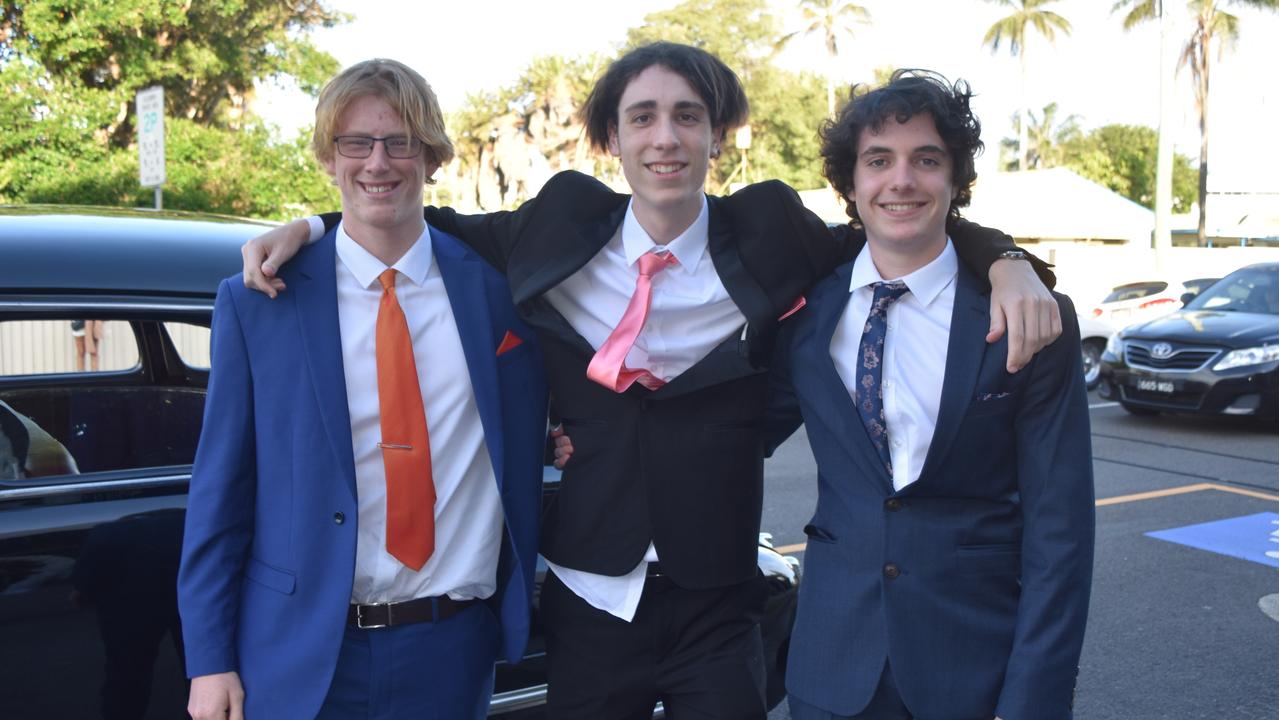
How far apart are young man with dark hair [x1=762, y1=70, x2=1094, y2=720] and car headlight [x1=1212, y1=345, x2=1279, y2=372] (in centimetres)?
885

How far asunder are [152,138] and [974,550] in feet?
26.7

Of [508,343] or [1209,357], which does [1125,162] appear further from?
[508,343]

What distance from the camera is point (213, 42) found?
15.4 m

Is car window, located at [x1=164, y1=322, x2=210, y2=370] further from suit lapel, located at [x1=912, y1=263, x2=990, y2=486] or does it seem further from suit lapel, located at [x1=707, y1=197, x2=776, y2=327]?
suit lapel, located at [x1=912, y1=263, x2=990, y2=486]

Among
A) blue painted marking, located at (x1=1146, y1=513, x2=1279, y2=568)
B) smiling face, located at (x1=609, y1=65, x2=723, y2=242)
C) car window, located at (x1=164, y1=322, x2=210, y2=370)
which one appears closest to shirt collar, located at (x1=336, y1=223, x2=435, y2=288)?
smiling face, located at (x1=609, y1=65, x2=723, y2=242)

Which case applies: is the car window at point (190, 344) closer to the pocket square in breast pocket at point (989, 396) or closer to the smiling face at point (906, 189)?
the smiling face at point (906, 189)

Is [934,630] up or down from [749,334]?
down

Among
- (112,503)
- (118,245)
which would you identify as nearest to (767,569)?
(112,503)

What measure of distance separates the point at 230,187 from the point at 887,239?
1300cm

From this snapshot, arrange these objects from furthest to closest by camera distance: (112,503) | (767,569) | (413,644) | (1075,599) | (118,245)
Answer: (767,569), (118,245), (112,503), (413,644), (1075,599)

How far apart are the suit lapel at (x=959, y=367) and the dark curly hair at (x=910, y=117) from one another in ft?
1.21

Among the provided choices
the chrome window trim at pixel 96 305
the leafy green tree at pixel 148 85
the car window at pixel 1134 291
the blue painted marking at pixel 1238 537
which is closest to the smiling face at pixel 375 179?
the chrome window trim at pixel 96 305

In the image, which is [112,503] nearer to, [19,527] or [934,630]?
[19,527]

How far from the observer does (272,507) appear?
7.09ft
